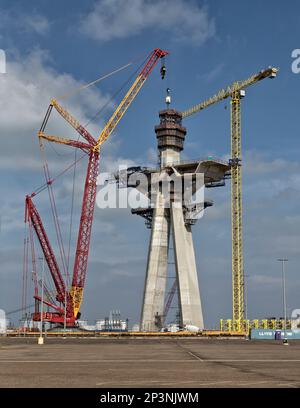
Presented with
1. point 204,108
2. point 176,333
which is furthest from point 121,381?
point 204,108

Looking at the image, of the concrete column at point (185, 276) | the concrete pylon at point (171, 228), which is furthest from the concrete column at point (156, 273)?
the concrete column at point (185, 276)

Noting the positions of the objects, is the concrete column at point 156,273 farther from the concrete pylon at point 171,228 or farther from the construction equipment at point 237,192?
the construction equipment at point 237,192

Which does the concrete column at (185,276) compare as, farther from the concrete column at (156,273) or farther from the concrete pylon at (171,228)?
the concrete column at (156,273)

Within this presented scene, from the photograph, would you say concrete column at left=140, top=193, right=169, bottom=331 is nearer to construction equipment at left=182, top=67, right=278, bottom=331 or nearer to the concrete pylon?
the concrete pylon

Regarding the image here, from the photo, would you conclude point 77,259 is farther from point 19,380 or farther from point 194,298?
point 19,380

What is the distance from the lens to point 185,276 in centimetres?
13212

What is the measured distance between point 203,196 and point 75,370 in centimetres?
10777

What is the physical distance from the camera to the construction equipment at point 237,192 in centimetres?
13575

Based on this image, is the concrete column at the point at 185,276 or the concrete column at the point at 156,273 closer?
the concrete column at the point at 185,276

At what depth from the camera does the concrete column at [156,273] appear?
437 feet

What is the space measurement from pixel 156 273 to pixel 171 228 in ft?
35.2

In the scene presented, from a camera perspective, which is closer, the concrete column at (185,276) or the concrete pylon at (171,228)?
the concrete column at (185,276)

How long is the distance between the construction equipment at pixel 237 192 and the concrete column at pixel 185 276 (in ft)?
27.2
